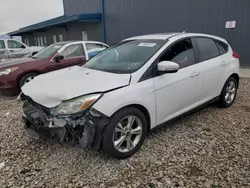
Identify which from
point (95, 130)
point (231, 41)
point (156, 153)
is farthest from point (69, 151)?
point (231, 41)

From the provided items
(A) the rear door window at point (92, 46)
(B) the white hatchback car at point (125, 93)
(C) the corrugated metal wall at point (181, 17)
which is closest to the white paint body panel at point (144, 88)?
(B) the white hatchback car at point (125, 93)

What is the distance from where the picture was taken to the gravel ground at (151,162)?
238cm

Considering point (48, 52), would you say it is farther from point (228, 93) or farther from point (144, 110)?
point (228, 93)

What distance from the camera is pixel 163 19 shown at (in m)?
11.2

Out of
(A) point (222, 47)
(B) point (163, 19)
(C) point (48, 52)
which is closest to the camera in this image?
(A) point (222, 47)

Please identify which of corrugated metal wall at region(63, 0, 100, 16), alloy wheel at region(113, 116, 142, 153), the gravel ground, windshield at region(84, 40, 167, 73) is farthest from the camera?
corrugated metal wall at region(63, 0, 100, 16)

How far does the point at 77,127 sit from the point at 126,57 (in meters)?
1.40

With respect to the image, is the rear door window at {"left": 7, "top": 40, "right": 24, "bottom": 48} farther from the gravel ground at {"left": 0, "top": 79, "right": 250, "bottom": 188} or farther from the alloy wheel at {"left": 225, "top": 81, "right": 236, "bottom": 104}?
the alloy wheel at {"left": 225, "top": 81, "right": 236, "bottom": 104}

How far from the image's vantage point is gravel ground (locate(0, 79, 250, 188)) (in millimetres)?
2385

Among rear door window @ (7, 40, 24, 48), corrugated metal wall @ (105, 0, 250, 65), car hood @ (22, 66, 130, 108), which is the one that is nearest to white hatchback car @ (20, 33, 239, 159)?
car hood @ (22, 66, 130, 108)

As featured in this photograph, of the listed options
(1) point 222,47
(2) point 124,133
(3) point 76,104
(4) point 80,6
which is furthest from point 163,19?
(4) point 80,6

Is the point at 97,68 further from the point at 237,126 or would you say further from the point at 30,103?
the point at 237,126

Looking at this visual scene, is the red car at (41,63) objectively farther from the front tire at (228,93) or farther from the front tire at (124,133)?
the front tire at (228,93)

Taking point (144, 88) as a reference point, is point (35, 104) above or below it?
below
